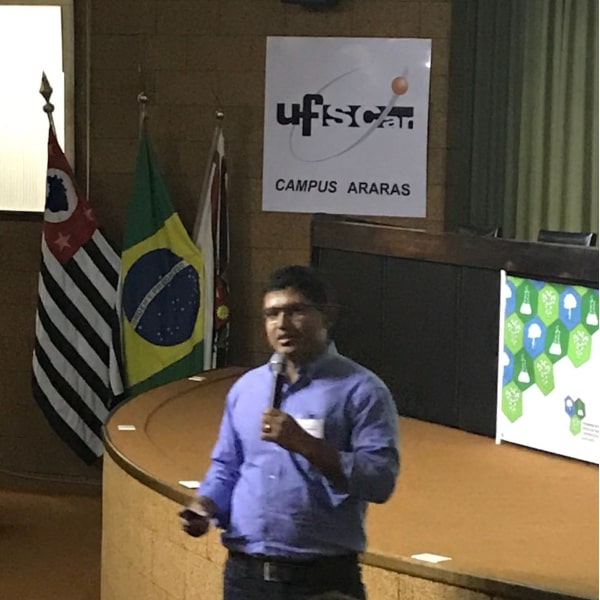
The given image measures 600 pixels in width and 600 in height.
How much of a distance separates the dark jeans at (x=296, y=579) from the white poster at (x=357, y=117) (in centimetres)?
289

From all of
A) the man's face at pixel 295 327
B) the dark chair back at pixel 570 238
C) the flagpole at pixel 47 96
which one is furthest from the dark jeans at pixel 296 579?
the flagpole at pixel 47 96

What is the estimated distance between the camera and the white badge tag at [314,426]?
199 cm

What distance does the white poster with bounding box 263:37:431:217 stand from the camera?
482 cm

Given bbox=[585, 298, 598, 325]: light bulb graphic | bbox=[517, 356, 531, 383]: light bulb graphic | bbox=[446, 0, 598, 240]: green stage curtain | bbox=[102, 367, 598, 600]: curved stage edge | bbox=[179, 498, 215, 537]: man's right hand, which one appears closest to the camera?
bbox=[179, 498, 215, 537]: man's right hand

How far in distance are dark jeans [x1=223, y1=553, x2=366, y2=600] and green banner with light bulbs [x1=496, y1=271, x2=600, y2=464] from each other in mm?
1316

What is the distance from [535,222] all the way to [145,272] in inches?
61.3

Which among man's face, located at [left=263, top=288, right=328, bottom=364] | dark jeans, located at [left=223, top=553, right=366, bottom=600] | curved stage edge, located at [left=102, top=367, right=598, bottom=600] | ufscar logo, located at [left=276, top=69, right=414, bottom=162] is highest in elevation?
ufscar logo, located at [left=276, top=69, right=414, bottom=162]

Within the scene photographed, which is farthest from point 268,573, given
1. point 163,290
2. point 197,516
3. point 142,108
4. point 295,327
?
point 142,108

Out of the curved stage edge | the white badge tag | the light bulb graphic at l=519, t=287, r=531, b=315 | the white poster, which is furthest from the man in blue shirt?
the white poster

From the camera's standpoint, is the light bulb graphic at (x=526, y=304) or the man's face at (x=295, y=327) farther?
the light bulb graphic at (x=526, y=304)

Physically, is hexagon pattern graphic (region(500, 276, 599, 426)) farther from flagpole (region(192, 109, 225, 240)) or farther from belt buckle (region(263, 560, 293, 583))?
flagpole (region(192, 109, 225, 240))

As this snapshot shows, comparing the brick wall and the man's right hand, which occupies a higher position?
the brick wall

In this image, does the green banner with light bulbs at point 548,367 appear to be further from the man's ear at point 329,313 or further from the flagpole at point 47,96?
the flagpole at point 47,96

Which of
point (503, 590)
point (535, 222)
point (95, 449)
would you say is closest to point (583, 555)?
point (503, 590)
